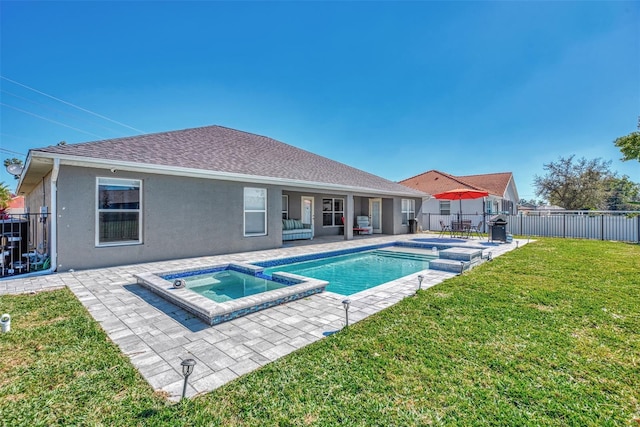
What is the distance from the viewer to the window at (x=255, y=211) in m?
11.6

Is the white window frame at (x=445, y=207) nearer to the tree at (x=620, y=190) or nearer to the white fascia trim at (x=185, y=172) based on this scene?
the white fascia trim at (x=185, y=172)

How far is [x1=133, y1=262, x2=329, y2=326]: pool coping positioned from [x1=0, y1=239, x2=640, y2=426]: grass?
1.18 meters

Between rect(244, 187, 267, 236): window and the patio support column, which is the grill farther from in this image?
rect(244, 187, 267, 236): window

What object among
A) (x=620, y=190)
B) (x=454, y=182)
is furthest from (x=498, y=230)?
(x=620, y=190)

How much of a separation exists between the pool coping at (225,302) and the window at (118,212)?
9.21 feet

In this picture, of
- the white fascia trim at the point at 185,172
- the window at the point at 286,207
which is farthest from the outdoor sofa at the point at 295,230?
the white fascia trim at the point at 185,172

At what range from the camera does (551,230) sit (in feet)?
60.4

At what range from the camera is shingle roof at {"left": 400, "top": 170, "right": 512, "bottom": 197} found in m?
25.8

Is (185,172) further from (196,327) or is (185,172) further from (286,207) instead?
(286,207)

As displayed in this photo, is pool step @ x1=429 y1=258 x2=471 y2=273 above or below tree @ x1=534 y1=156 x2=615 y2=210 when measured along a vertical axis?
below

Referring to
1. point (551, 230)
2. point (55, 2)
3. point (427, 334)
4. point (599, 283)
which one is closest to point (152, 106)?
point (55, 2)

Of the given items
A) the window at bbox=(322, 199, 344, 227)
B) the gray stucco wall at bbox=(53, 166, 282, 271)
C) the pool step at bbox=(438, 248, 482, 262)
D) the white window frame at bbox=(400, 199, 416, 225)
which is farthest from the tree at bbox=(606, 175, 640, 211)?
the gray stucco wall at bbox=(53, 166, 282, 271)

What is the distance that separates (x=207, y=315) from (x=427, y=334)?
3141mm

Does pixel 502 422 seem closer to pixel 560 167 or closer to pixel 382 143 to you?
pixel 382 143
